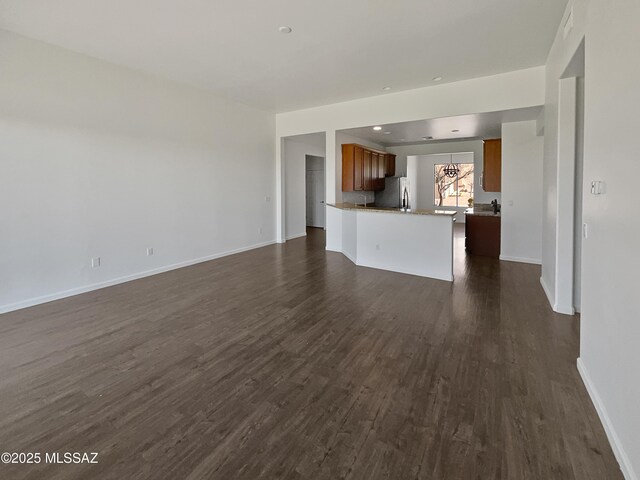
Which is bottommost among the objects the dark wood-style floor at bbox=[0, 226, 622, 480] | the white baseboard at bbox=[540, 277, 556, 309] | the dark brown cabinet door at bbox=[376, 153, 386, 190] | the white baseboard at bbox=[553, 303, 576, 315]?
the dark wood-style floor at bbox=[0, 226, 622, 480]

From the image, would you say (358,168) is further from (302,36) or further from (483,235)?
(302,36)

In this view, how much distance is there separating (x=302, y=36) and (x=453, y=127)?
13.1 ft

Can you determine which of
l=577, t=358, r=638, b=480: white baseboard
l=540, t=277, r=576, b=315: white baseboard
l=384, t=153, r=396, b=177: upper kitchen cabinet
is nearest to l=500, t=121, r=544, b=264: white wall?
l=540, t=277, r=576, b=315: white baseboard

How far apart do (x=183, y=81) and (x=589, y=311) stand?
5.86m

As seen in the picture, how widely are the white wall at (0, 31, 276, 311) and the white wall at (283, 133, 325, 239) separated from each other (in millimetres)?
1894

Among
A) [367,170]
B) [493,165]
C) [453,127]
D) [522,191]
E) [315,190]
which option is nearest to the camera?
[522,191]

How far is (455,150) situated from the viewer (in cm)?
991

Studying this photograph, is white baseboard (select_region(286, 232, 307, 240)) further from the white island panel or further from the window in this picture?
the window

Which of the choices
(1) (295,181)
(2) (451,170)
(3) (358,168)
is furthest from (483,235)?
(2) (451,170)

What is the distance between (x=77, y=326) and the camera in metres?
3.43

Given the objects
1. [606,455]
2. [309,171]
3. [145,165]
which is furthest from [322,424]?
[309,171]

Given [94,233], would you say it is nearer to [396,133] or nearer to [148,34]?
→ [148,34]

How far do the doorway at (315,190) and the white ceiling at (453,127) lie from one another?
2.61 meters

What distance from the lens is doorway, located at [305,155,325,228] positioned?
10.9 m
